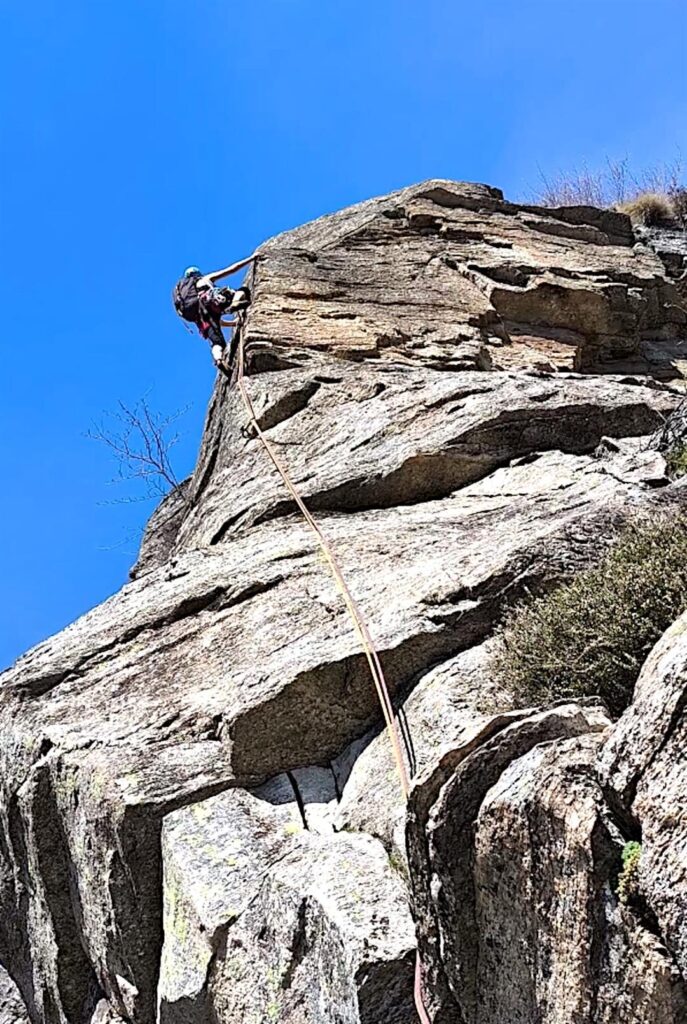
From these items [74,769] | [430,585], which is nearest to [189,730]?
[74,769]

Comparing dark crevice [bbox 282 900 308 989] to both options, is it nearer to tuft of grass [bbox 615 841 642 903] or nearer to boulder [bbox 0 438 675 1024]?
boulder [bbox 0 438 675 1024]

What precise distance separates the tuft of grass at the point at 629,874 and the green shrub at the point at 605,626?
66.6 inches

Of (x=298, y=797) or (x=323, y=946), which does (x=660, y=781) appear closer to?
(x=323, y=946)

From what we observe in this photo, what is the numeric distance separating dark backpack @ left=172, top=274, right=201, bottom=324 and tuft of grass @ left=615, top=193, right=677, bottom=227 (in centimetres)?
926

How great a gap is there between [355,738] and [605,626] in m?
2.25

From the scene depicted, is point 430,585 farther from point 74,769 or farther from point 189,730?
point 74,769

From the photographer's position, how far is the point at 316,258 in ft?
50.4

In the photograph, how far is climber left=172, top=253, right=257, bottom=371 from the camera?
14570 millimetres

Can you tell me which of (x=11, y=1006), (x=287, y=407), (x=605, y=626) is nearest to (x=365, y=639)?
(x=605, y=626)

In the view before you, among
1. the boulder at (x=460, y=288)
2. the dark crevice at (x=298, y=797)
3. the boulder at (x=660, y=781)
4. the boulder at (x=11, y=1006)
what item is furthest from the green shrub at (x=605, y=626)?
the boulder at (x=460, y=288)

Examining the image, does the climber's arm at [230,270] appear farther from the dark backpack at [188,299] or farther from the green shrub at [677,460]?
the green shrub at [677,460]

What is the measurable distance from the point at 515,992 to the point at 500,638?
8.77 feet

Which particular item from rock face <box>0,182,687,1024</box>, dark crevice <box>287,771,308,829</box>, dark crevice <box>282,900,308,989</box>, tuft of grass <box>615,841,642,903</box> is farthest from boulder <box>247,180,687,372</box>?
tuft of grass <box>615,841,642,903</box>

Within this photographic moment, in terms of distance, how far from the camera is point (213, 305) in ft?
48.0
